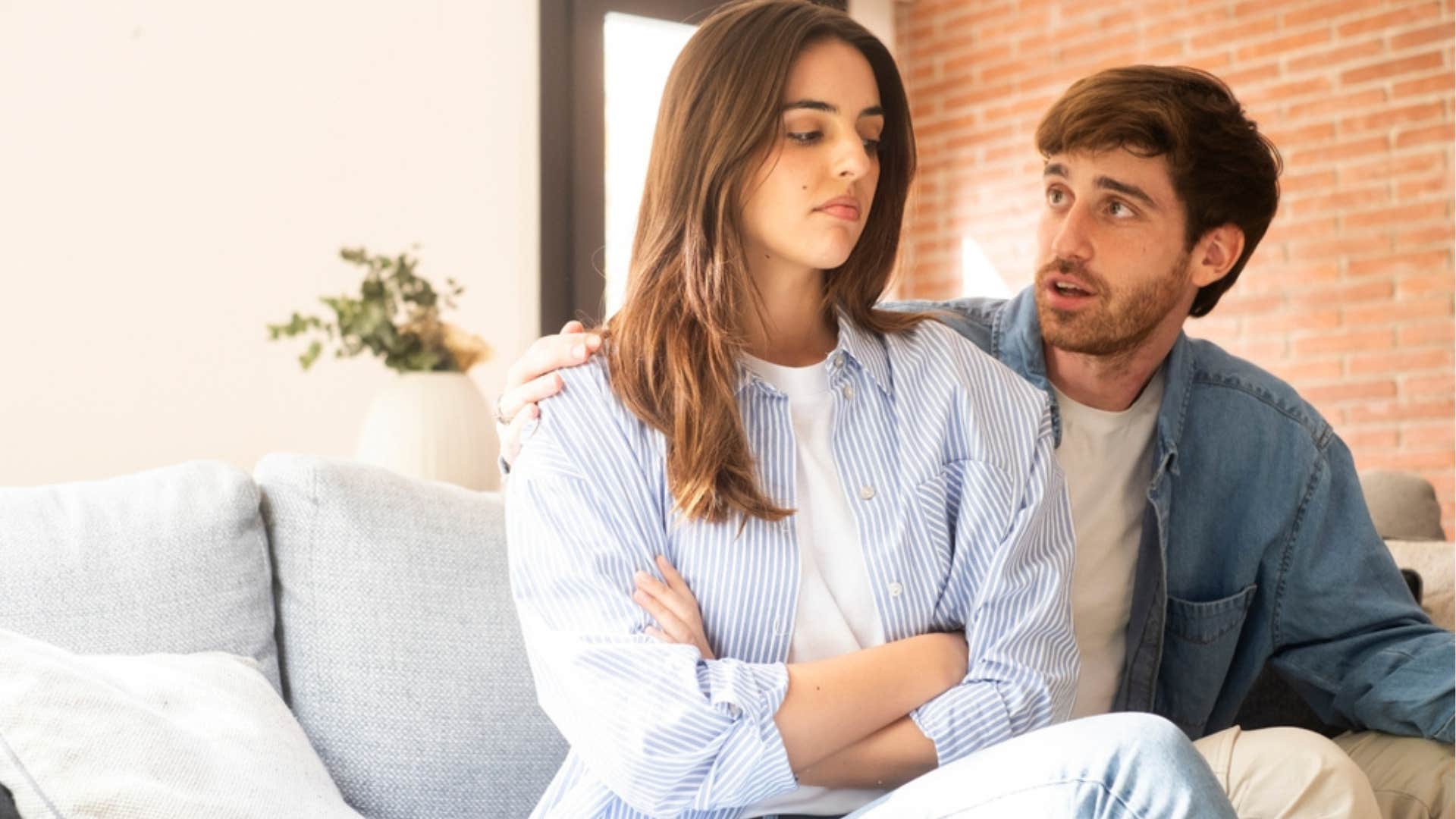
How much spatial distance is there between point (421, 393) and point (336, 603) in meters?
0.86

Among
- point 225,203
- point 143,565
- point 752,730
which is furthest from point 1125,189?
point 225,203

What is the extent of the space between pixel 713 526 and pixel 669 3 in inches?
165

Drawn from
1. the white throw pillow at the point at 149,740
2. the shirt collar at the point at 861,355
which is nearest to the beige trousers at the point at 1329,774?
the shirt collar at the point at 861,355

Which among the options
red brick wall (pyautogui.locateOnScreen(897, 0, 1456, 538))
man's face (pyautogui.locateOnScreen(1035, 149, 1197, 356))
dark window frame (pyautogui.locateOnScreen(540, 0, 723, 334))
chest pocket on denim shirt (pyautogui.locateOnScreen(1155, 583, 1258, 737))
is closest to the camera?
chest pocket on denim shirt (pyautogui.locateOnScreen(1155, 583, 1258, 737))

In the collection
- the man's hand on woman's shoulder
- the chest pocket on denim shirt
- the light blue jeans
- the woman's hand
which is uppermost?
the man's hand on woman's shoulder

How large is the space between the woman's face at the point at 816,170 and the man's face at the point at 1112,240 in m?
0.55

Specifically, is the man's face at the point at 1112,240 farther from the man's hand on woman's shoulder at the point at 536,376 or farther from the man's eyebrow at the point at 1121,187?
the man's hand on woman's shoulder at the point at 536,376

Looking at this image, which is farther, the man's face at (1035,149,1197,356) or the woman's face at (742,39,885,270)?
the man's face at (1035,149,1197,356)

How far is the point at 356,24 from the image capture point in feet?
14.5

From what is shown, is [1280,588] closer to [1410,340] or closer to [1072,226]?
[1072,226]

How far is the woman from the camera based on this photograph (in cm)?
125

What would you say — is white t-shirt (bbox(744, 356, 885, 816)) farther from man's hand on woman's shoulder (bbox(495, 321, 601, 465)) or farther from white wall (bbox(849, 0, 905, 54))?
white wall (bbox(849, 0, 905, 54))

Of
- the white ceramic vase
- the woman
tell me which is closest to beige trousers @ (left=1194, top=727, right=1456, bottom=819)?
the woman

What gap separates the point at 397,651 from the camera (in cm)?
177
